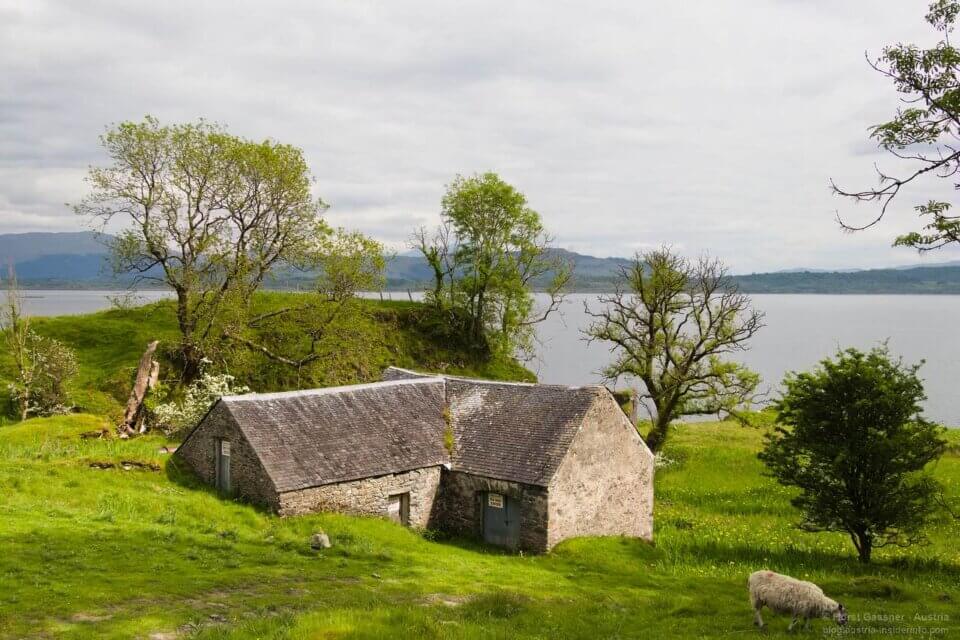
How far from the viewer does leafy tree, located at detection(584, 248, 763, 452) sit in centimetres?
4009

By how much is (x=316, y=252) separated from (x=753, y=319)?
1148 inches

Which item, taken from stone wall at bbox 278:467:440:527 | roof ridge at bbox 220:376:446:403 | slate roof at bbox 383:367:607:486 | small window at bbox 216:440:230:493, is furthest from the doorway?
small window at bbox 216:440:230:493

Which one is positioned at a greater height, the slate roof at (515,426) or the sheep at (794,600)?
the slate roof at (515,426)

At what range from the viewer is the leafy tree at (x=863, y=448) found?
2481 cm

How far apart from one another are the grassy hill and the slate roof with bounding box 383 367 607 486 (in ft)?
62.8

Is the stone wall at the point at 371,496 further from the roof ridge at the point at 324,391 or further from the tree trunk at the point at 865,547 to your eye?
the tree trunk at the point at 865,547

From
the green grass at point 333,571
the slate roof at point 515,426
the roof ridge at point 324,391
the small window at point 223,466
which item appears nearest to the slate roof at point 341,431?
the roof ridge at point 324,391

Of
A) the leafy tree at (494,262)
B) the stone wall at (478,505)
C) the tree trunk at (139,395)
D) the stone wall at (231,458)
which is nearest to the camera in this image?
the stone wall at (231,458)

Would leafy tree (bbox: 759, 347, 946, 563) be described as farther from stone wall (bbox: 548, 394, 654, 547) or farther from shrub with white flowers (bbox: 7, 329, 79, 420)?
shrub with white flowers (bbox: 7, 329, 79, 420)

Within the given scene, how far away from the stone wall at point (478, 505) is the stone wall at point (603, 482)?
47 centimetres

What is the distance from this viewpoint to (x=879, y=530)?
25438mm

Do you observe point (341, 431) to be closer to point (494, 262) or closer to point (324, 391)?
point (324, 391)

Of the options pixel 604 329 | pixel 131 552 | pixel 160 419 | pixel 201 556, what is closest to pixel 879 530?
pixel 604 329

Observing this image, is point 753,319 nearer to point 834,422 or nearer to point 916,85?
point 834,422
